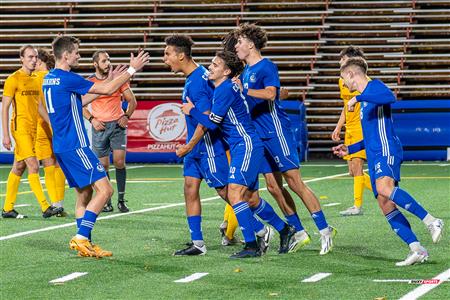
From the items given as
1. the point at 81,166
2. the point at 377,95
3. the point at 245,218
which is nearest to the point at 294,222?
the point at 245,218

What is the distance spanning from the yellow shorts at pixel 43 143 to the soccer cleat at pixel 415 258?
6534mm

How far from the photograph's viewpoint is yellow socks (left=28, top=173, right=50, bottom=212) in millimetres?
14430

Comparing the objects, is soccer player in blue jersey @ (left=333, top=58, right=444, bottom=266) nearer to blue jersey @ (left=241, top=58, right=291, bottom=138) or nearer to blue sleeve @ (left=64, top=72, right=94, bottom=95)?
blue jersey @ (left=241, top=58, right=291, bottom=138)

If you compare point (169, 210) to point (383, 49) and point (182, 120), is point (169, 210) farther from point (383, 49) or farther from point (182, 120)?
point (383, 49)

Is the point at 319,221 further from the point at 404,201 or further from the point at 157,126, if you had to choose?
the point at 157,126

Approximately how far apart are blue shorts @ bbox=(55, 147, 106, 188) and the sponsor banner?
14034mm

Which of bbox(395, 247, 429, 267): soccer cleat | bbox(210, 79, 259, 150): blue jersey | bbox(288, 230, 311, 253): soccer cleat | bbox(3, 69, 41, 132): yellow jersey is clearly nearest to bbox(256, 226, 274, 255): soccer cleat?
bbox(288, 230, 311, 253): soccer cleat

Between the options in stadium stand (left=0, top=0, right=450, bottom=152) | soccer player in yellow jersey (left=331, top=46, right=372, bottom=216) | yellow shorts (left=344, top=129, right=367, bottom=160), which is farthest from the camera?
stadium stand (left=0, top=0, right=450, bottom=152)

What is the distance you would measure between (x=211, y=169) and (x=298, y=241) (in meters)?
1.08

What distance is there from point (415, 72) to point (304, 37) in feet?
9.71

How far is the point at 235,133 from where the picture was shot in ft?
34.0

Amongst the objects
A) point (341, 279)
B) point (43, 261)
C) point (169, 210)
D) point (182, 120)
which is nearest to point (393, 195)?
point (341, 279)

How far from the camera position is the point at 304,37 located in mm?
28719

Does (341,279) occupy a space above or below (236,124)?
below
